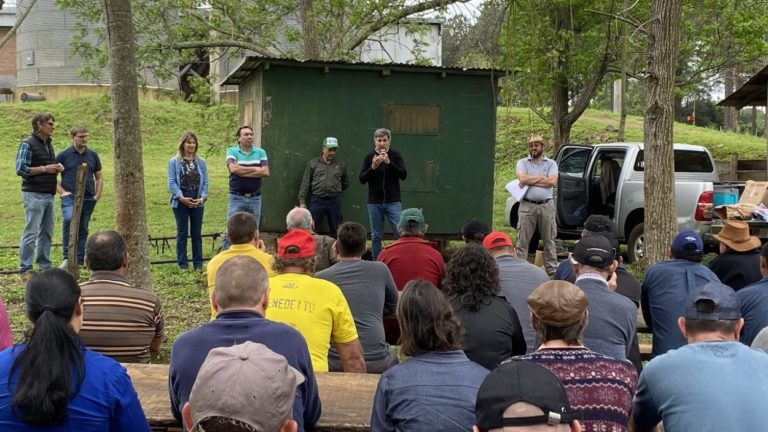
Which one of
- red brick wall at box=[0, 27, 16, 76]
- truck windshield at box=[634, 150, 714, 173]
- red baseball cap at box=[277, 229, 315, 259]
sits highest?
red brick wall at box=[0, 27, 16, 76]

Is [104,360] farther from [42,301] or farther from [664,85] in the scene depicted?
[664,85]

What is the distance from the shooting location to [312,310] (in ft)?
14.7

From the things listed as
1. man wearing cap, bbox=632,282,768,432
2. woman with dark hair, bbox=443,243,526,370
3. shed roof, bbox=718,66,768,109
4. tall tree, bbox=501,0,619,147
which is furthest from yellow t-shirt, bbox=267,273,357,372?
shed roof, bbox=718,66,768,109

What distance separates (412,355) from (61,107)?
1035 inches

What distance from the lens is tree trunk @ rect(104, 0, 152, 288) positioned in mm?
7730

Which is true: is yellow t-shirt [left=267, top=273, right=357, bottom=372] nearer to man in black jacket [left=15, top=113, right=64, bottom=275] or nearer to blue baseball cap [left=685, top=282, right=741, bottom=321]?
blue baseball cap [left=685, top=282, right=741, bottom=321]

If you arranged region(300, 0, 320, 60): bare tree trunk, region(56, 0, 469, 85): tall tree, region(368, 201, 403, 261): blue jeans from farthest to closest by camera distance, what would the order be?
region(300, 0, 320, 60): bare tree trunk, region(56, 0, 469, 85): tall tree, region(368, 201, 403, 261): blue jeans

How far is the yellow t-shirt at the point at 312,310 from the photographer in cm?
448

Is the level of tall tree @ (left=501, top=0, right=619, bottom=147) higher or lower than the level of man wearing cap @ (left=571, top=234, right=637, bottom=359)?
higher

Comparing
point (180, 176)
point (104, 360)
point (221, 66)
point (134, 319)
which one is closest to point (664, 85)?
point (180, 176)

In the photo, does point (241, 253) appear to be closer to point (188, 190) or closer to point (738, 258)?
point (738, 258)

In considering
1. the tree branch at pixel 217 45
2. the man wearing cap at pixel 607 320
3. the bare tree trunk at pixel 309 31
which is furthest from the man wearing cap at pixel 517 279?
the bare tree trunk at pixel 309 31

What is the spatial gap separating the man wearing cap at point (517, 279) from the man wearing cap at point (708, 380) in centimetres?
169

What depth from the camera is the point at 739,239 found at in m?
6.27
